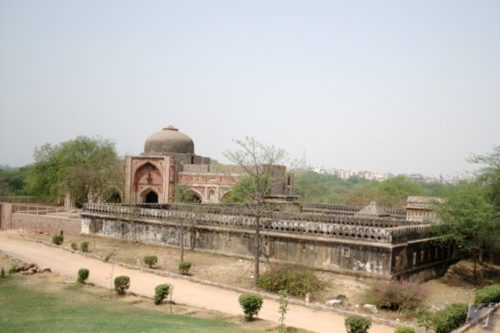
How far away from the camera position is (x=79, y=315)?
14.6 m

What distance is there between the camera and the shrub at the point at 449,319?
43.7ft

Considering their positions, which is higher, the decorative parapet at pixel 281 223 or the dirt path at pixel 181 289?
the decorative parapet at pixel 281 223

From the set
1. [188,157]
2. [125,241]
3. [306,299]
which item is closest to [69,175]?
[188,157]

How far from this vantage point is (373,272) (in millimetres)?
20344

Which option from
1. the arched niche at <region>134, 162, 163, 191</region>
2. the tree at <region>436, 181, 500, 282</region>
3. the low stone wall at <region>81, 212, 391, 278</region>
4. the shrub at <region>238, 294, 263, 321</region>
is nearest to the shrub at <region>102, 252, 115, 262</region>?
the low stone wall at <region>81, 212, 391, 278</region>

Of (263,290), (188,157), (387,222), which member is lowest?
(263,290)

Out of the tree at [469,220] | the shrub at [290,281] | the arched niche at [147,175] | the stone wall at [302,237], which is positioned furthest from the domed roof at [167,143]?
the shrub at [290,281]

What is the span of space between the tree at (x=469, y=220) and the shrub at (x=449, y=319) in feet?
26.9

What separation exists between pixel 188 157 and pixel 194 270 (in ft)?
84.2

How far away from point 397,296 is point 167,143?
3327 cm

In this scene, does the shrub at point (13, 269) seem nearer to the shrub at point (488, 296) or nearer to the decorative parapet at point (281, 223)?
the decorative parapet at point (281, 223)

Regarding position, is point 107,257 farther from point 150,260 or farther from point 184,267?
point 184,267

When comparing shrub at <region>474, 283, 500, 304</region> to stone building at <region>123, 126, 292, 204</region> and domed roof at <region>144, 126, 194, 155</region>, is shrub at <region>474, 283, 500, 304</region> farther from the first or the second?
domed roof at <region>144, 126, 194, 155</region>

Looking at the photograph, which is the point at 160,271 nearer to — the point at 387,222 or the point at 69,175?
the point at 387,222
